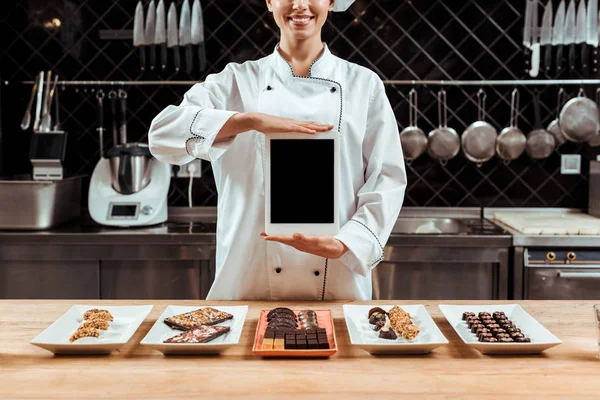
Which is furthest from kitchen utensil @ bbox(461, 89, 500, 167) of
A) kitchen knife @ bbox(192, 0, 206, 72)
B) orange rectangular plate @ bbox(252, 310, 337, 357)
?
orange rectangular plate @ bbox(252, 310, 337, 357)

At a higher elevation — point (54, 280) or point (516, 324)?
point (516, 324)

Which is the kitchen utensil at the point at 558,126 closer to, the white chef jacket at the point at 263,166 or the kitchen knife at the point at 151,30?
the white chef jacket at the point at 263,166

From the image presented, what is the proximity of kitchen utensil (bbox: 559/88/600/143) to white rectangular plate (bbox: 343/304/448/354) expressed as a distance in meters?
2.12

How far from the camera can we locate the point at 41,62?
11.0 feet

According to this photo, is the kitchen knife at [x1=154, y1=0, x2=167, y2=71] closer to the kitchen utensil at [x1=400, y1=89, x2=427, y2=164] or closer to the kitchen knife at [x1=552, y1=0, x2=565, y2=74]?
the kitchen utensil at [x1=400, y1=89, x2=427, y2=164]

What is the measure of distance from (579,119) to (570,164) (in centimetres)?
28

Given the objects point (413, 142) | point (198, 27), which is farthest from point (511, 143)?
point (198, 27)

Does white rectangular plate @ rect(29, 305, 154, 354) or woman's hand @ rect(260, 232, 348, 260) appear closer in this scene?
white rectangular plate @ rect(29, 305, 154, 354)

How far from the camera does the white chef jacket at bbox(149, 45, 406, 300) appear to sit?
1649mm

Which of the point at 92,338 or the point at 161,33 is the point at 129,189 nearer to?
the point at 161,33

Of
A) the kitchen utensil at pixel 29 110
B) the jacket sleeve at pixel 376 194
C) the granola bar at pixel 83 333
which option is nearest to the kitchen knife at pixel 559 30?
the jacket sleeve at pixel 376 194

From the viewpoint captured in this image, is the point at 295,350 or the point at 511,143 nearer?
the point at 295,350

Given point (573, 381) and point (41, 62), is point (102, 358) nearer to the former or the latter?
point (573, 381)

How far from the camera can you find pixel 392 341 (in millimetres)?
1229
